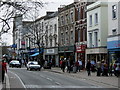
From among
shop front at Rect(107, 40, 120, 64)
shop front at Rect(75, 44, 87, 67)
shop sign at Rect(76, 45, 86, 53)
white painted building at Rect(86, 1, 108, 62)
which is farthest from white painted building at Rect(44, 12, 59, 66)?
shop front at Rect(107, 40, 120, 64)

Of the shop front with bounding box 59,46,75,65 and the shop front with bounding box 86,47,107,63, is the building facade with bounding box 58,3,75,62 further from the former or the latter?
the shop front with bounding box 86,47,107,63

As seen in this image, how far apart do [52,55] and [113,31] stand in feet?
89.8

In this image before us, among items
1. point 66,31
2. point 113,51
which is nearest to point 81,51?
point 66,31

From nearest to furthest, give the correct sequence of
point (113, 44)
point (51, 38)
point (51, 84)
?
point (51, 84) → point (113, 44) → point (51, 38)

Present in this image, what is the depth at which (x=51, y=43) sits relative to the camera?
66.8 meters

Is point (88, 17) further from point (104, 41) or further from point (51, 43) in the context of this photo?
point (51, 43)

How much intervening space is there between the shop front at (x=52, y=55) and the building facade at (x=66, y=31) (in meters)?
1.88

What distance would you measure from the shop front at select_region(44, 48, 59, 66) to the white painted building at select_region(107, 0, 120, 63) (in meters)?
23.1

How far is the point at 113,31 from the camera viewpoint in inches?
1601

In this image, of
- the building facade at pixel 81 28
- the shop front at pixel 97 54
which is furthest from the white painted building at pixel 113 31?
the building facade at pixel 81 28

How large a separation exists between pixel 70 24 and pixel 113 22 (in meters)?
16.7

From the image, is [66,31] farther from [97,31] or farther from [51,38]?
[97,31]

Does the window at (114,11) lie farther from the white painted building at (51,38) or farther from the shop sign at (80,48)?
the white painted building at (51,38)

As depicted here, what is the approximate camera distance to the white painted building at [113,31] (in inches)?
1503
